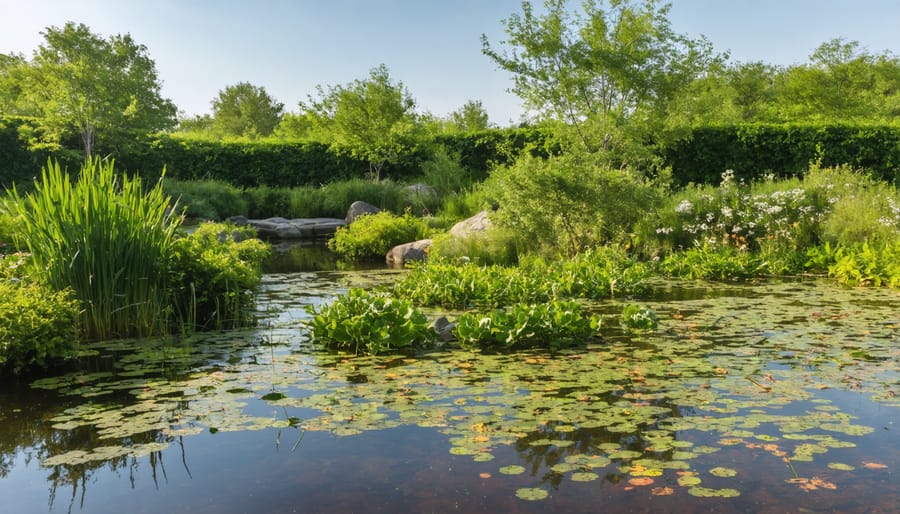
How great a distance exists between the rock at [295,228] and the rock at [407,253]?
470 centimetres

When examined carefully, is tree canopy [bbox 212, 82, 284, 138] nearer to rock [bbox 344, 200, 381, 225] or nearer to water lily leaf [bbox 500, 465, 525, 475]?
rock [bbox 344, 200, 381, 225]

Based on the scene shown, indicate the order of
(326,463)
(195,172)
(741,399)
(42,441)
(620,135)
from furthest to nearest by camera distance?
(195,172), (620,135), (741,399), (42,441), (326,463)

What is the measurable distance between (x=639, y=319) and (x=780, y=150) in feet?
48.0

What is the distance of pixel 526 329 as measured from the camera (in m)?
5.87

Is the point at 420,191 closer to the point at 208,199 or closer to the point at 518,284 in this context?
the point at 208,199

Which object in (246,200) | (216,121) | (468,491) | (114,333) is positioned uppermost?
(216,121)

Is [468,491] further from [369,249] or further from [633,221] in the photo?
[369,249]

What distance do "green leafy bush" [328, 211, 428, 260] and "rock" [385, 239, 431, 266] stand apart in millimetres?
663

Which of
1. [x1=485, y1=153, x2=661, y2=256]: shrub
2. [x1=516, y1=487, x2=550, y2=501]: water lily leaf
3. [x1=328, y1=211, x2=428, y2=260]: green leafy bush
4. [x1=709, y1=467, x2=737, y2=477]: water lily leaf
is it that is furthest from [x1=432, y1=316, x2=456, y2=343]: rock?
[x1=328, y1=211, x2=428, y2=260]: green leafy bush

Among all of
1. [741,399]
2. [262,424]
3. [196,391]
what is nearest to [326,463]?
[262,424]

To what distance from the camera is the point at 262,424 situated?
13.2 feet

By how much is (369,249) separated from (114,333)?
7998mm

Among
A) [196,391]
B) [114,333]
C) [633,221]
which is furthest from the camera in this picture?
[633,221]

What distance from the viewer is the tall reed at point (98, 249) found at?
5.84 meters
